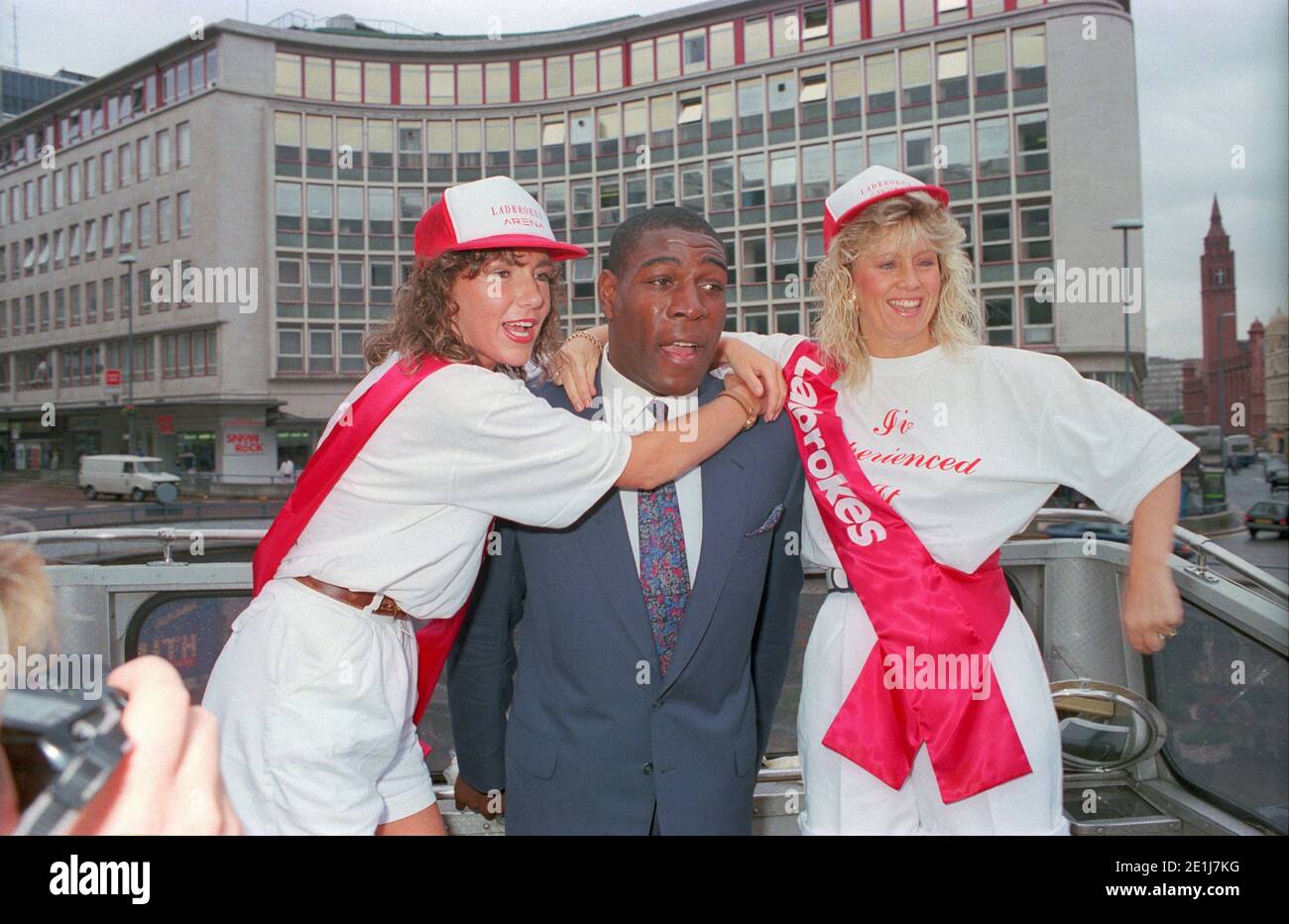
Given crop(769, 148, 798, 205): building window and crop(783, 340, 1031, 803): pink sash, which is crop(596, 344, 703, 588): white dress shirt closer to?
crop(783, 340, 1031, 803): pink sash

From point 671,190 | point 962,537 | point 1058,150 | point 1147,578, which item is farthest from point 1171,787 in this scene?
point 671,190

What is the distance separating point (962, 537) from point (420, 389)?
1239mm

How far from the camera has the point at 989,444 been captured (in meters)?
2.04

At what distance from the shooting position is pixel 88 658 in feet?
8.95

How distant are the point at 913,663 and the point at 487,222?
4.49 ft

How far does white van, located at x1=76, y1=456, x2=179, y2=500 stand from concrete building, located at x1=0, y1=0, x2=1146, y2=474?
6 centimetres

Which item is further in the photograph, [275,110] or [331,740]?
[275,110]

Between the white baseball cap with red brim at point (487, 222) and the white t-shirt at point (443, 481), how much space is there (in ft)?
1.01

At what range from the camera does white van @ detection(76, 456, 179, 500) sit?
271 centimetres

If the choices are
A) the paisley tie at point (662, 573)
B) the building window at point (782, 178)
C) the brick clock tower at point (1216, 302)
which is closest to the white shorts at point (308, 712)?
the paisley tie at point (662, 573)

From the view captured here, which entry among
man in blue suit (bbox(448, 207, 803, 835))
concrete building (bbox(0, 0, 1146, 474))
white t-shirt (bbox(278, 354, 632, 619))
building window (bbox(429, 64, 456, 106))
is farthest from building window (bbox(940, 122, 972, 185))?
white t-shirt (bbox(278, 354, 632, 619))

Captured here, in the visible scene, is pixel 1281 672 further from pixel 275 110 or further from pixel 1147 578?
pixel 275 110

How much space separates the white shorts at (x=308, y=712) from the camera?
71.1 inches

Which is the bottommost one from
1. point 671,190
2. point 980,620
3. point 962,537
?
point 980,620
